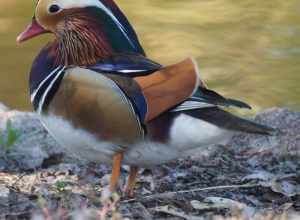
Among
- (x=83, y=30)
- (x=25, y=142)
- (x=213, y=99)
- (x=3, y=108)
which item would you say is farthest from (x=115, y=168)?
(x=3, y=108)

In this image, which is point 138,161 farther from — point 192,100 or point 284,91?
point 284,91

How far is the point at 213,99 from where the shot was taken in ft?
13.1

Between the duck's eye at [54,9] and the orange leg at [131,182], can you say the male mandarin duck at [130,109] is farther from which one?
the orange leg at [131,182]

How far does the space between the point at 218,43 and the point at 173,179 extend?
2948 mm

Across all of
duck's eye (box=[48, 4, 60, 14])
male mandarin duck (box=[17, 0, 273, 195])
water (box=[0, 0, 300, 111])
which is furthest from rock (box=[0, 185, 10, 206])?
water (box=[0, 0, 300, 111])

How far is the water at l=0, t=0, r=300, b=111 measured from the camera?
675cm

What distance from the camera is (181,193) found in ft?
14.5

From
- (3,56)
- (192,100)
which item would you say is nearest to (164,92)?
(192,100)

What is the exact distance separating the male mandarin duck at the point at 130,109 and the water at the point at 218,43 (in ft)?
8.05

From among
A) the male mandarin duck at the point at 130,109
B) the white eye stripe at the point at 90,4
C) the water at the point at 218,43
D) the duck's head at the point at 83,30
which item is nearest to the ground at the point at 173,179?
the male mandarin duck at the point at 130,109

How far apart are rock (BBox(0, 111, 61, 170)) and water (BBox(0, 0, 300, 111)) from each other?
840mm

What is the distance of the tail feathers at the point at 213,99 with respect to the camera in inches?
155

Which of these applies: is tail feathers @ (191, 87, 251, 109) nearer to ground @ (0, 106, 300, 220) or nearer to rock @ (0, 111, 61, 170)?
ground @ (0, 106, 300, 220)

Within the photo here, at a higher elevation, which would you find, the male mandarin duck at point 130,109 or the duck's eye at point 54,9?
the duck's eye at point 54,9
